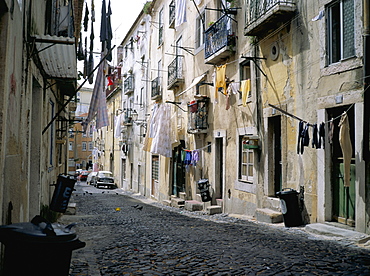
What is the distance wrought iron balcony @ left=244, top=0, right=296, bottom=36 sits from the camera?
34.4 ft

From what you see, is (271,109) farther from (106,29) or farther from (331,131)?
(106,29)

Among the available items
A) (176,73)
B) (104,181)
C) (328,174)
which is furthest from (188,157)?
(104,181)

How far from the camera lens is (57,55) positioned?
8055 millimetres

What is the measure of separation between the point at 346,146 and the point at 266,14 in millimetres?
4763

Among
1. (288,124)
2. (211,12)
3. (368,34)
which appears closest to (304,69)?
(288,124)

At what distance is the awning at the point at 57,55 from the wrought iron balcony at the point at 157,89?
602 inches

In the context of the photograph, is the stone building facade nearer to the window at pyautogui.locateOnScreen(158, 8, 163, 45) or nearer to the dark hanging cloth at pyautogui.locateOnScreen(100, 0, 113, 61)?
the dark hanging cloth at pyautogui.locateOnScreen(100, 0, 113, 61)

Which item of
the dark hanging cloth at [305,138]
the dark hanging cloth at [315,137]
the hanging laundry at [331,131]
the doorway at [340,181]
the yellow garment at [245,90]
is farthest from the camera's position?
the yellow garment at [245,90]

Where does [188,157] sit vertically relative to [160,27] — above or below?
below

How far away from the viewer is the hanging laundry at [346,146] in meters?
7.98

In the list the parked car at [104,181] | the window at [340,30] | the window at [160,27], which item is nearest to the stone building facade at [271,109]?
the window at [340,30]

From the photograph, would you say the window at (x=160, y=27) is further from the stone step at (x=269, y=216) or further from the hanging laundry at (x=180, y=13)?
the stone step at (x=269, y=216)

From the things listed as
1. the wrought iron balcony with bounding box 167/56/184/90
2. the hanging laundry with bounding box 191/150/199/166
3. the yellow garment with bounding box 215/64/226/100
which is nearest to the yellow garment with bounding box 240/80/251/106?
the yellow garment with bounding box 215/64/226/100

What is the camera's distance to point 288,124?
10.8 m
